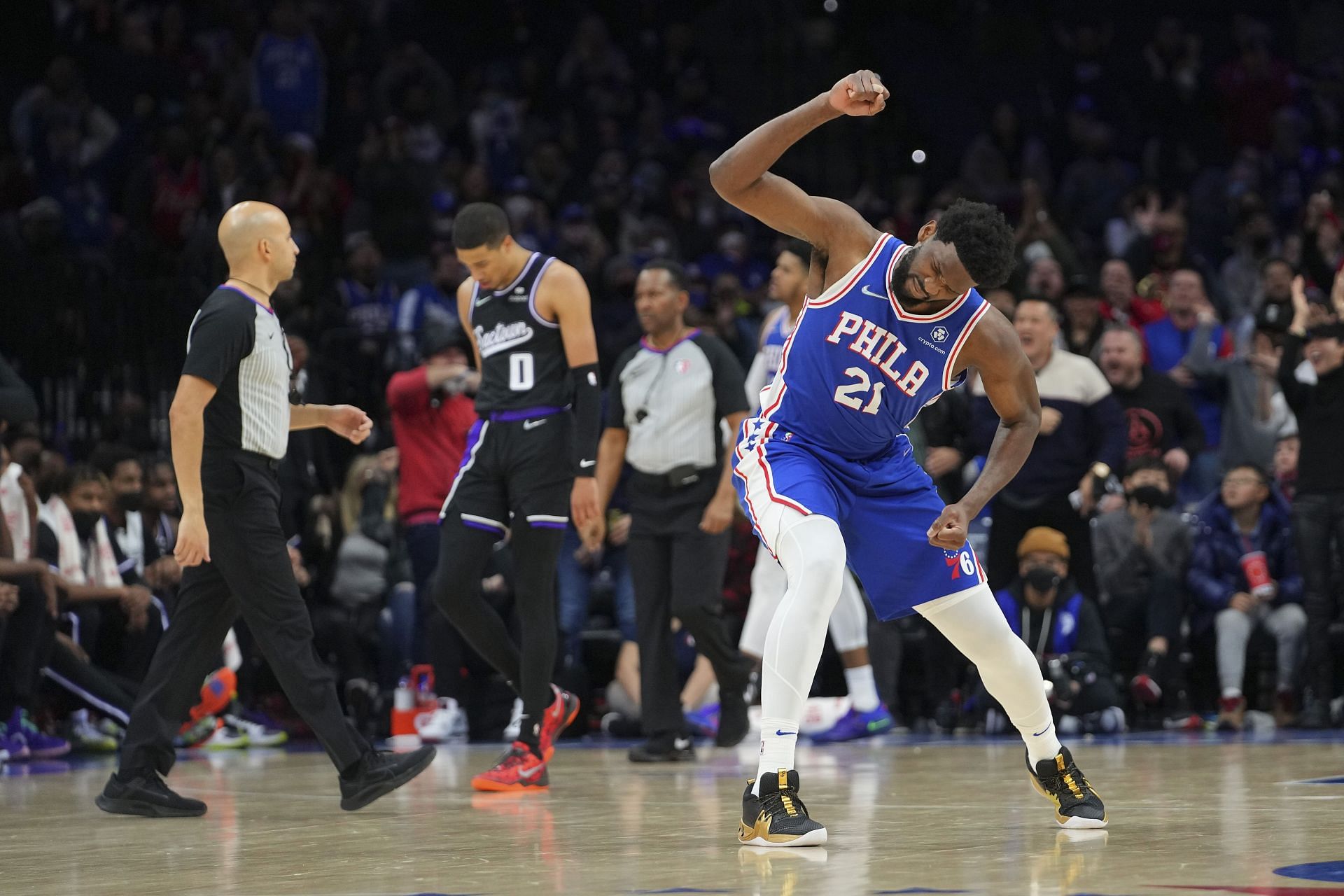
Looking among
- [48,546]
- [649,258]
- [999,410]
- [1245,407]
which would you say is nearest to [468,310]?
[999,410]

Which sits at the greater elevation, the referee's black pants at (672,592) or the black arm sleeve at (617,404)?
the black arm sleeve at (617,404)

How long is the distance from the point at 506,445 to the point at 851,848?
2.61 meters

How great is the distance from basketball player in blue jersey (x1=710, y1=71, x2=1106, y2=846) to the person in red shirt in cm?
→ 487

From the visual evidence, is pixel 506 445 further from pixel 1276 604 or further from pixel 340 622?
pixel 1276 604

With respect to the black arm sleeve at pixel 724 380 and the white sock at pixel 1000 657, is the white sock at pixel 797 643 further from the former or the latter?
the black arm sleeve at pixel 724 380

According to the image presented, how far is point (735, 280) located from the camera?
12.2 meters

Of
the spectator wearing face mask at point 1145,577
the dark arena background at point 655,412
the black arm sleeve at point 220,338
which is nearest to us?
the dark arena background at point 655,412

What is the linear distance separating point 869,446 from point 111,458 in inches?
244

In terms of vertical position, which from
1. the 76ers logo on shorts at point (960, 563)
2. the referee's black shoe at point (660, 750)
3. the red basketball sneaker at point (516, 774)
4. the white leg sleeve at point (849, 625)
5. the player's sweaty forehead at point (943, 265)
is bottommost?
the referee's black shoe at point (660, 750)

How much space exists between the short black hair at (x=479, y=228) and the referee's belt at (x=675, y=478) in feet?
5.35

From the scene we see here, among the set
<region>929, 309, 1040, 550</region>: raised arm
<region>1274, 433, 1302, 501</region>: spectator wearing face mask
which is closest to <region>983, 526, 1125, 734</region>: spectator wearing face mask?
<region>1274, 433, 1302, 501</region>: spectator wearing face mask

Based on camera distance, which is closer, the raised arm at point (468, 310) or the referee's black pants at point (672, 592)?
the raised arm at point (468, 310)

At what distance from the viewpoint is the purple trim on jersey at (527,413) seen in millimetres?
6754

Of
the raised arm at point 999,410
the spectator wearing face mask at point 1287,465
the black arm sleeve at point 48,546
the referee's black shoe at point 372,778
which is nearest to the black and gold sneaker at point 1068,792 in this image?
the raised arm at point 999,410
